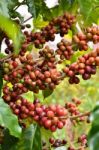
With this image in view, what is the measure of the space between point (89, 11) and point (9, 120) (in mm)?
412

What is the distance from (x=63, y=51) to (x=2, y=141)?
1.01 feet

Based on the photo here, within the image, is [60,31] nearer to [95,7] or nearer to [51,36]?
[51,36]

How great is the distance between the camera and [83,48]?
4.19 feet

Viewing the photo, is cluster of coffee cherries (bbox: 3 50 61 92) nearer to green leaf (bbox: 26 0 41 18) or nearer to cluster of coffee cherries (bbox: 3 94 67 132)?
cluster of coffee cherries (bbox: 3 94 67 132)

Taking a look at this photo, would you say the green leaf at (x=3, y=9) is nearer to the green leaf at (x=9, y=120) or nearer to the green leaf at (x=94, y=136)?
the green leaf at (x=9, y=120)

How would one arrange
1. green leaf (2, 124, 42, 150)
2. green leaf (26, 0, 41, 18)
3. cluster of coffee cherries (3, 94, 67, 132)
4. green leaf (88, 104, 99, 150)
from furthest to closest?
green leaf (26, 0, 41, 18) → green leaf (2, 124, 42, 150) → cluster of coffee cherries (3, 94, 67, 132) → green leaf (88, 104, 99, 150)

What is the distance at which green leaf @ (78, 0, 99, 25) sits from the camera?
1286 millimetres

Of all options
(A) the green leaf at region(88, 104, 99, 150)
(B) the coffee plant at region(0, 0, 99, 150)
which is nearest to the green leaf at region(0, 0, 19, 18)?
(B) the coffee plant at region(0, 0, 99, 150)

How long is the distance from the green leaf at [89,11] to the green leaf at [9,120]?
0.37 meters

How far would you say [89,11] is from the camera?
4.29ft

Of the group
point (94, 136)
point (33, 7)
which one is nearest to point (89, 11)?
point (33, 7)

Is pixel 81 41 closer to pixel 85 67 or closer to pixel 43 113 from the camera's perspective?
pixel 85 67

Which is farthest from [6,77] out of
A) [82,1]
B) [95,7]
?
[95,7]

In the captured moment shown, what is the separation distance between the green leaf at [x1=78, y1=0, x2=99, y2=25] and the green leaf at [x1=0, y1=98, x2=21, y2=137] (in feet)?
1.22
